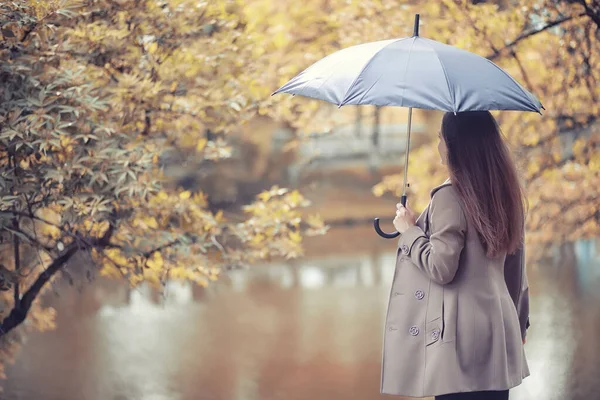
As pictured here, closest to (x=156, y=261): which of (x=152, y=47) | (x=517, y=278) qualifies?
(x=152, y=47)

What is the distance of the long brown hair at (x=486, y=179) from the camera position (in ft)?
9.91

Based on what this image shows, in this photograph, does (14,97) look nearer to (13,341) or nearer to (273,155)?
(13,341)

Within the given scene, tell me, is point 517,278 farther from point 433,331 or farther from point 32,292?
point 32,292

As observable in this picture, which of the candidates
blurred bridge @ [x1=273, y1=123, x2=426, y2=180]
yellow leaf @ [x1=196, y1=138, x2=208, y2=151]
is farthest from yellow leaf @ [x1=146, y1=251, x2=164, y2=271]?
blurred bridge @ [x1=273, y1=123, x2=426, y2=180]

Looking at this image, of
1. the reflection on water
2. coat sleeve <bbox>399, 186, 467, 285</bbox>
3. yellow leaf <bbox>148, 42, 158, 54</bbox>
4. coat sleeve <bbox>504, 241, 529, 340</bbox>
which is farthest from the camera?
the reflection on water

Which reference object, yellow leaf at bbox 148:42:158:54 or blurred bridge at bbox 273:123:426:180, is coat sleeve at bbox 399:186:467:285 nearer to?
yellow leaf at bbox 148:42:158:54

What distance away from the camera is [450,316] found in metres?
3.04

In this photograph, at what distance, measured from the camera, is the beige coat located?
3031 millimetres

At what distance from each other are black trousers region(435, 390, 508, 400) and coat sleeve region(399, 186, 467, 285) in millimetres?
433

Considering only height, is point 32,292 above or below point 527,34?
below

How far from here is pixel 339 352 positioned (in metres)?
8.38

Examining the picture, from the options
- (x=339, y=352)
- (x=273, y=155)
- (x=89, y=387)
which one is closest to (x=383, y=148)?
(x=273, y=155)

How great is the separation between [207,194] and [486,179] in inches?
147

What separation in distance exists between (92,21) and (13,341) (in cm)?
207
